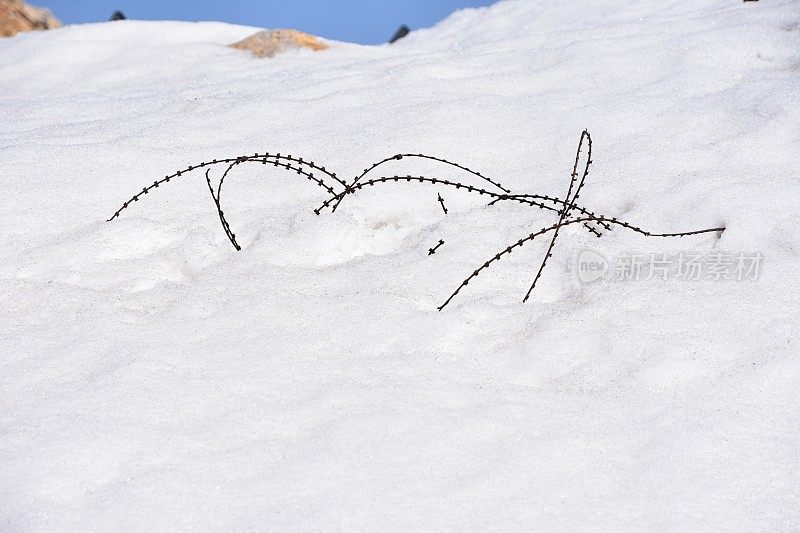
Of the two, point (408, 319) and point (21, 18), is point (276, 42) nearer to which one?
point (408, 319)

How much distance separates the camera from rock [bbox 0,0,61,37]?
32.9ft

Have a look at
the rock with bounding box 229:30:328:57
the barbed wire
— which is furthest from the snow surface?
the rock with bounding box 229:30:328:57

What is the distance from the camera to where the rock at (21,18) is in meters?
10.0

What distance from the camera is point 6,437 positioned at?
63.2 inches

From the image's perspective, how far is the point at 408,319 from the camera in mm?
2100

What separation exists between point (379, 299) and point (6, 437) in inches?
41.4

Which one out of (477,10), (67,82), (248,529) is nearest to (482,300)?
(248,529)

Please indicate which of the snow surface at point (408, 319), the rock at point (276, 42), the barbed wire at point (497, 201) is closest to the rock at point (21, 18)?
the rock at point (276, 42)

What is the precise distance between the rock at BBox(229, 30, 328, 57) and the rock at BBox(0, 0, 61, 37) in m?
5.64

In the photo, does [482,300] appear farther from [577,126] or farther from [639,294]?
[577,126]

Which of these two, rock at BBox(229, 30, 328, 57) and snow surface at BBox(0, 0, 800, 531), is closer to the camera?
snow surface at BBox(0, 0, 800, 531)

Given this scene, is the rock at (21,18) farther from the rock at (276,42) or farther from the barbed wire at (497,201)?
the barbed wire at (497,201)

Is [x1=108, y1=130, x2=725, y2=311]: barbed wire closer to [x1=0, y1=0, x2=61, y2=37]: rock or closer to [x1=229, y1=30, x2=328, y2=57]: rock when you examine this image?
[x1=229, y1=30, x2=328, y2=57]: rock

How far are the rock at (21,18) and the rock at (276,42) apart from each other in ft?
18.5
